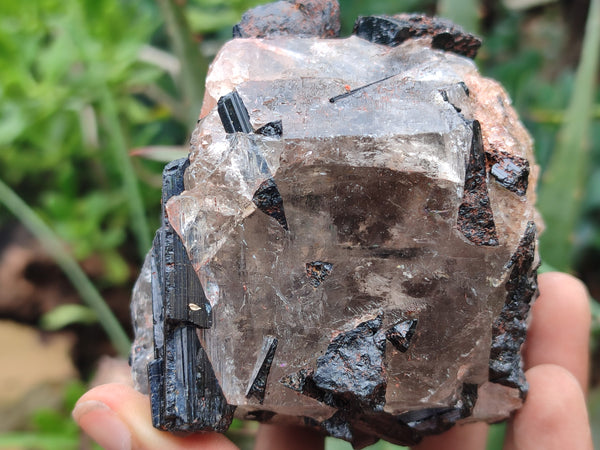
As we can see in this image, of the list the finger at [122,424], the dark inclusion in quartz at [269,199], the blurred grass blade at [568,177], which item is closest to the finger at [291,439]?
the finger at [122,424]

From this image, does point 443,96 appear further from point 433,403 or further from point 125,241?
point 125,241

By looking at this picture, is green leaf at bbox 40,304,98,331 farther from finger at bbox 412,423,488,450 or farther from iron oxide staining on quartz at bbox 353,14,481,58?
iron oxide staining on quartz at bbox 353,14,481,58

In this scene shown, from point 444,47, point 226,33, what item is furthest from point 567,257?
point 226,33

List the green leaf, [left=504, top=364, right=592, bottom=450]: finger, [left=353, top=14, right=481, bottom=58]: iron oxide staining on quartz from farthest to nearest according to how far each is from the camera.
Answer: the green leaf, [left=353, top=14, right=481, bottom=58]: iron oxide staining on quartz, [left=504, top=364, right=592, bottom=450]: finger

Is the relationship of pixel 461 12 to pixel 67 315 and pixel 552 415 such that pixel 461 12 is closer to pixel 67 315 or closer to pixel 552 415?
pixel 552 415

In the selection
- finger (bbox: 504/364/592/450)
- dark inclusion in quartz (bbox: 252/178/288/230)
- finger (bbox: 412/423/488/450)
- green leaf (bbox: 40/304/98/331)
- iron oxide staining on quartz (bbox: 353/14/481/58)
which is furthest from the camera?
green leaf (bbox: 40/304/98/331)

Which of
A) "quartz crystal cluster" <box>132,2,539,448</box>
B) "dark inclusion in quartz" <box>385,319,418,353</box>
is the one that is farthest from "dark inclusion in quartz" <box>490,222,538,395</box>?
"dark inclusion in quartz" <box>385,319,418,353</box>

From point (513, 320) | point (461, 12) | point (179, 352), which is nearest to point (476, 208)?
point (513, 320)
